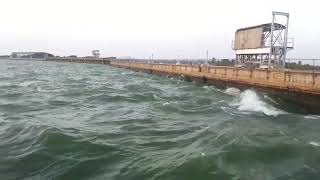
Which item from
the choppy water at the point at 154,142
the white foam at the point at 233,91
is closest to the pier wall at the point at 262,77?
the white foam at the point at 233,91

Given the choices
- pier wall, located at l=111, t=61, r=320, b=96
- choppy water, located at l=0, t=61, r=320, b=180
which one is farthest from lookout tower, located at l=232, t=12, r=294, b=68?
choppy water, located at l=0, t=61, r=320, b=180

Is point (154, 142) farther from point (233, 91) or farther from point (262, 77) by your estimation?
point (233, 91)

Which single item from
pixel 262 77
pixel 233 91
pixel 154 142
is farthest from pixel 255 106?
pixel 154 142

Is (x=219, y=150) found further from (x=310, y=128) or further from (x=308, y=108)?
(x=308, y=108)

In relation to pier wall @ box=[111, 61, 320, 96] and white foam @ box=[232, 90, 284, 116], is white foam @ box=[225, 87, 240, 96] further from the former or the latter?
white foam @ box=[232, 90, 284, 116]

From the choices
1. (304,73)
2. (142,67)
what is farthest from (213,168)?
(142,67)

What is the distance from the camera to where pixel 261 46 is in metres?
44.9

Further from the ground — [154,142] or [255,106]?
[154,142]

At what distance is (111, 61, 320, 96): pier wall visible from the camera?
23.2m

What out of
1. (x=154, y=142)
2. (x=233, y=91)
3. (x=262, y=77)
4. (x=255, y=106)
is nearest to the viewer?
(x=154, y=142)

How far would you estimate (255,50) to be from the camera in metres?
46.2

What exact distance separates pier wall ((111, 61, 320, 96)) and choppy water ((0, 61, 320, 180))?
93.9 inches

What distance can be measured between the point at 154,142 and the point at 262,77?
17681 millimetres

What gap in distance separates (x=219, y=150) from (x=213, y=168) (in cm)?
179
